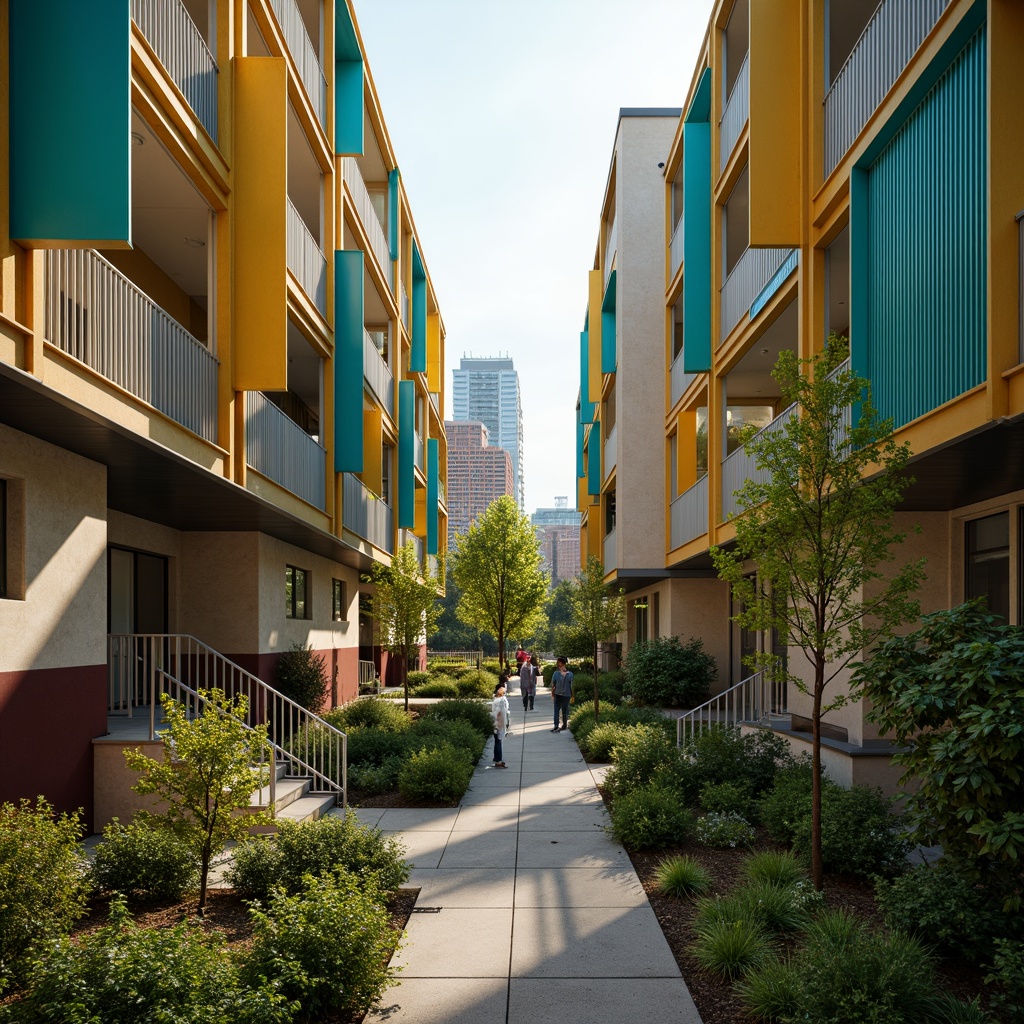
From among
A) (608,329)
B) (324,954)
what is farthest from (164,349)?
(608,329)

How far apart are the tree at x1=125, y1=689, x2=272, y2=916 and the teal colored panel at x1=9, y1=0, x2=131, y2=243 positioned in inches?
168

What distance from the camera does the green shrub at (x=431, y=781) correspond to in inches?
511

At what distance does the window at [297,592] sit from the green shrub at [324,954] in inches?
503

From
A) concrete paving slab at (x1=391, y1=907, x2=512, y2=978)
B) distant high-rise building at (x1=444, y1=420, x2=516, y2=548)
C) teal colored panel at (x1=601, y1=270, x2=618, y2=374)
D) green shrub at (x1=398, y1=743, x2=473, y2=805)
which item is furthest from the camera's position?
distant high-rise building at (x1=444, y1=420, x2=516, y2=548)

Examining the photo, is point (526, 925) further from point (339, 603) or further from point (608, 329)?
point (608, 329)

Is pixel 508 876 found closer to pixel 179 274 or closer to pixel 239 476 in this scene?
pixel 239 476

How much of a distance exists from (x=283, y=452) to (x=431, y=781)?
6175mm

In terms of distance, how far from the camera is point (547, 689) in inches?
1753

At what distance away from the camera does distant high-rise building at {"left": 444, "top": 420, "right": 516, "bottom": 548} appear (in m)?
180

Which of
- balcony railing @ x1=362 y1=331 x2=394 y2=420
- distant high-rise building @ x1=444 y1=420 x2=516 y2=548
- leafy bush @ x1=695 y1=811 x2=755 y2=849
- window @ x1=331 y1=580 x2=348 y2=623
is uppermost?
distant high-rise building @ x1=444 y1=420 x2=516 y2=548

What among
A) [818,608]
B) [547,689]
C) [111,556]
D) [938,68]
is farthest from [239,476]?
[547,689]

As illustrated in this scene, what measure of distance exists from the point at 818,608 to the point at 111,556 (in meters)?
10.7

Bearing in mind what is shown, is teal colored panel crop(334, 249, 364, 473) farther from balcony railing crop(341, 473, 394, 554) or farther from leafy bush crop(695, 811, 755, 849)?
leafy bush crop(695, 811, 755, 849)

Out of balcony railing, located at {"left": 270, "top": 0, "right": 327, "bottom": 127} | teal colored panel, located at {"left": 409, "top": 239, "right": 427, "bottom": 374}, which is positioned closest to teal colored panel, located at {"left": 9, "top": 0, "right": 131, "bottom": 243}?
balcony railing, located at {"left": 270, "top": 0, "right": 327, "bottom": 127}
